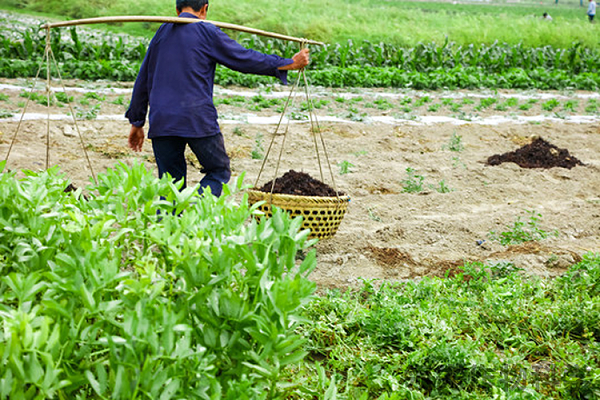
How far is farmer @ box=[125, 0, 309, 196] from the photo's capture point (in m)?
4.25

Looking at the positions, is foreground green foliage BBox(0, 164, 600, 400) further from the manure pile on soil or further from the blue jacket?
the manure pile on soil

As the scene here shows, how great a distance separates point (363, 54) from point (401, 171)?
9.11 metres

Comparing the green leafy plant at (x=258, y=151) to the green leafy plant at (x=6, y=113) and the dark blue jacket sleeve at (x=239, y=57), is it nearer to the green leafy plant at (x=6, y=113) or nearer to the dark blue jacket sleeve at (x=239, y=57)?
the dark blue jacket sleeve at (x=239, y=57)

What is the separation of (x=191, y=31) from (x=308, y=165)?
310 centimetres

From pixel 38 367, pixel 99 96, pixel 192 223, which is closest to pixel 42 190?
pixel 192 223

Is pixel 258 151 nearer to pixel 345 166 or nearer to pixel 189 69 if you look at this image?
pixel 345 166

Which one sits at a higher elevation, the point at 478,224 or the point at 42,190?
the point at 42,190

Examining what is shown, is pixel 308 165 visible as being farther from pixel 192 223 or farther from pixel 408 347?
pixel 192 223

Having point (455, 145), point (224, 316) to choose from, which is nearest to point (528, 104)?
point (455, 145)

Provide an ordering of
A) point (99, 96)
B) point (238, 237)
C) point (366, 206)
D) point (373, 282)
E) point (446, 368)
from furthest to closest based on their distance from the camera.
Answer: point (99, 96) → point (366, 206) → point (373, 282) → point (446, 368) → point (238, 237)

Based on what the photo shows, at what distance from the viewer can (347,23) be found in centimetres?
2320

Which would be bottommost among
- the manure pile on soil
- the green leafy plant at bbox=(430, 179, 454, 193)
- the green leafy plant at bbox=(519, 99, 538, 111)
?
the green leafy plant at bbox=(430, 179, 454, 193)

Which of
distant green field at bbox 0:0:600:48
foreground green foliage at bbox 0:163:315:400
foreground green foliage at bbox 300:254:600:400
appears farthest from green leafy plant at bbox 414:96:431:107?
foreground green foliage at bbox 0:163:315:400

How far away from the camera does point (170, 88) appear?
4289 millimetres
